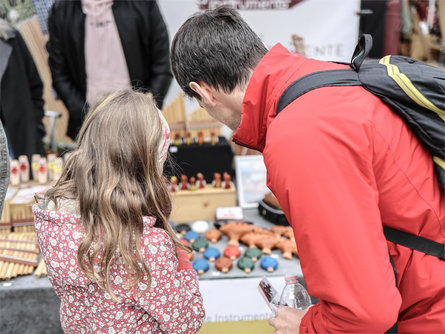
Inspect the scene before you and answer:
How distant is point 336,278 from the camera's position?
850mm

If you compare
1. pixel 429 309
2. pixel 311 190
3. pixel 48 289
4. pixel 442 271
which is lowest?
pixel 48 289

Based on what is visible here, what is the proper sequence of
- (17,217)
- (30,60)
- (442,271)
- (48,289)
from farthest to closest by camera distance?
(30,60) → (17,217) → (48,289) → (442,271)

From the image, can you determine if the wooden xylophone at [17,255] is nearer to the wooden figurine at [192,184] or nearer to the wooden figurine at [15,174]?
the wooden figurine at [15,174]

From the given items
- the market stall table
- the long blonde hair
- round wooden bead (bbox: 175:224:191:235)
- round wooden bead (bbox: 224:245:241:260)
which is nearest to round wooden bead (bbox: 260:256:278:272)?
the market stall table

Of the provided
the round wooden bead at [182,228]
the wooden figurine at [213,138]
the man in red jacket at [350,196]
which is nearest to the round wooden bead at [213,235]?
the round wooden bead at [182,228]

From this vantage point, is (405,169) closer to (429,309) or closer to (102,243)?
(429,309)

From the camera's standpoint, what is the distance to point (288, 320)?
1112mm

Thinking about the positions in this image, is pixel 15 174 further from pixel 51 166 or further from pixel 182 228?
pixel 182 228

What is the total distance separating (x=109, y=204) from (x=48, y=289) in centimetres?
94

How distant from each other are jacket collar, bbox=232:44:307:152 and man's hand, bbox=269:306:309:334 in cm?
46

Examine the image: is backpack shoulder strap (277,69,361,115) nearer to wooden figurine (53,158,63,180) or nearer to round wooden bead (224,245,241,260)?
round wooden bead (224,245,241,260)

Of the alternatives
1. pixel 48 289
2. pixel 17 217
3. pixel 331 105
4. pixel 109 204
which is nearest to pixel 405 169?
pixel 331 105

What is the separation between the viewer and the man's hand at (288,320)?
1.09 metres

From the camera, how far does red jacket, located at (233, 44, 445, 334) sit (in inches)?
32.6
